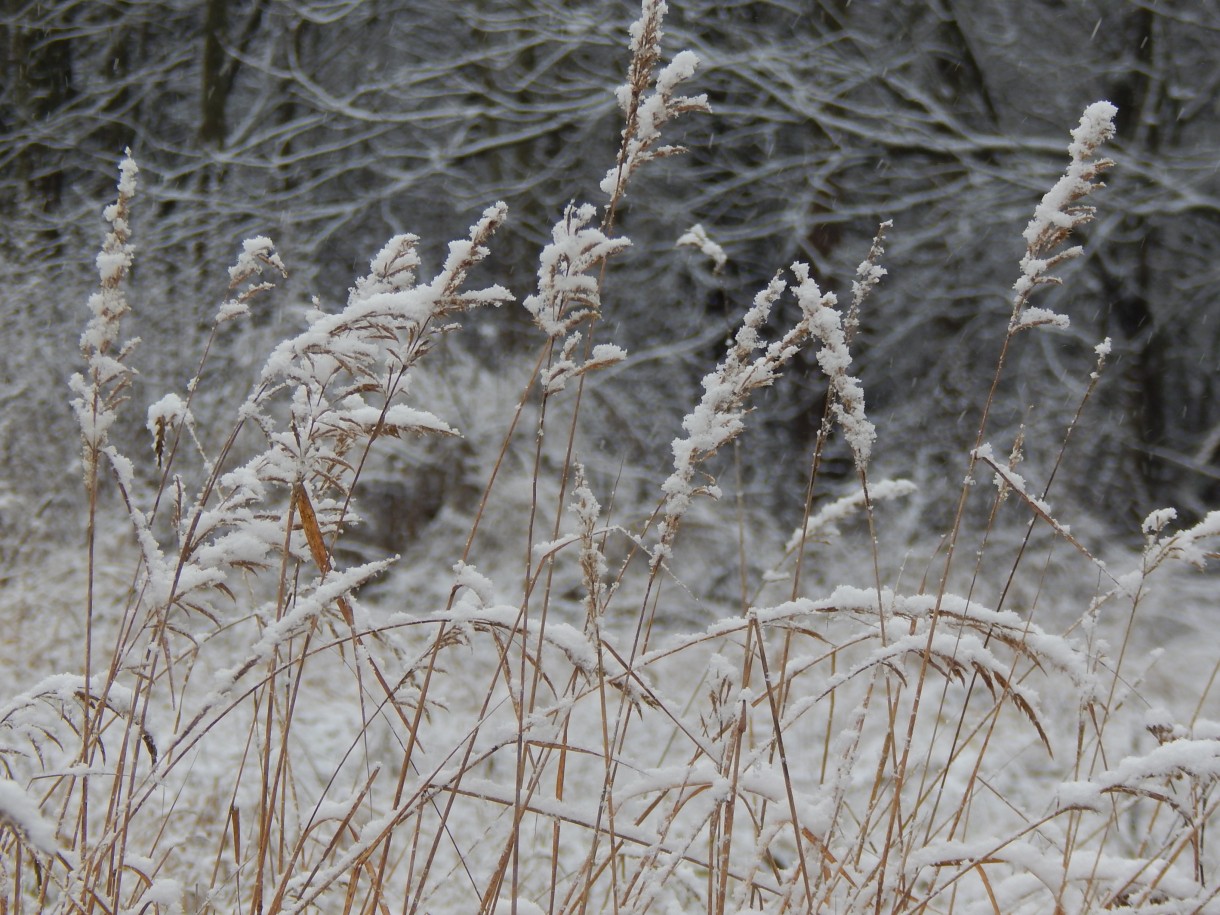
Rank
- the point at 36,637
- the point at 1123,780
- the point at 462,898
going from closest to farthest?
the point at 1123,780 → the point at 462,898 → the point at 36,637

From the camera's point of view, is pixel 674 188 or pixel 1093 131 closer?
pixel 1093 131

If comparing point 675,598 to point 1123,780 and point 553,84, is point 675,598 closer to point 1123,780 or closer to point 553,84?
point 553,84

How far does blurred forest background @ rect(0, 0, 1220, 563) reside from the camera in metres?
6.36

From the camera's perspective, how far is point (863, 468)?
1.02 m

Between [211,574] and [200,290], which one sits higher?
[211,574]

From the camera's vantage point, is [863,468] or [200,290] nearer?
[863,468]

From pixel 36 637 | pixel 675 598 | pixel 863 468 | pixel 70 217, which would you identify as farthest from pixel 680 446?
pixel 70 217

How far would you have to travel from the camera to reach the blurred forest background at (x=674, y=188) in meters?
6.36

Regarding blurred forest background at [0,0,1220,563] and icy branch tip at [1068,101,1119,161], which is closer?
icy branch tip at [1068,101,1119,161]

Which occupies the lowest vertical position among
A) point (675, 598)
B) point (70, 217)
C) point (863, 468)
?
point (675, 598)

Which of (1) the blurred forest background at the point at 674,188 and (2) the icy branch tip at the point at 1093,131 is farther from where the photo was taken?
(1) the blurred forest background at the point at 674,188

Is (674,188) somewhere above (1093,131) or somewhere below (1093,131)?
below

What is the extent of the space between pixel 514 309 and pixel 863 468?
623 centimetres

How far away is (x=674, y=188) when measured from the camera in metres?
6.97
